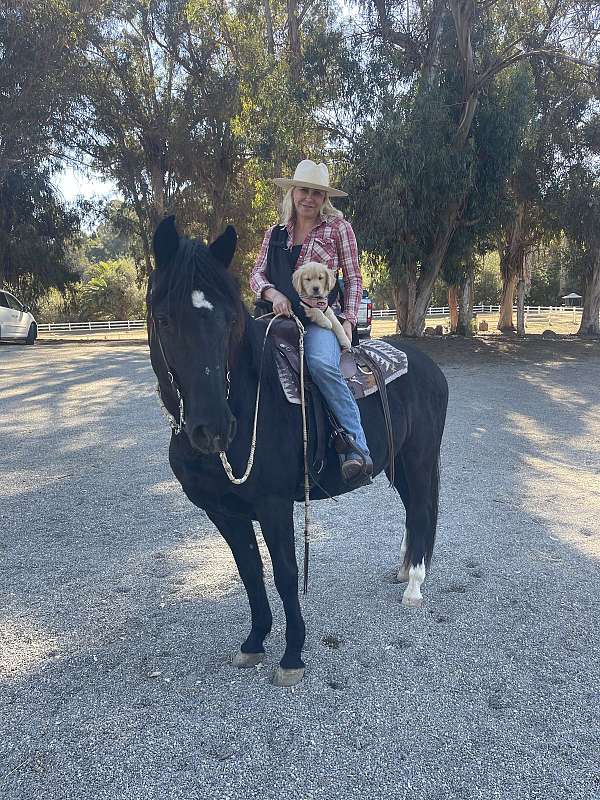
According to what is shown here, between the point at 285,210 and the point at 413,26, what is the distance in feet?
63.2

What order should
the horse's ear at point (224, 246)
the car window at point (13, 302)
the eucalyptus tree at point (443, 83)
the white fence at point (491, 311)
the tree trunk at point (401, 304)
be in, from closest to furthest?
the horse's ear at point (224, 246) → the eucalyptus tree at point (443, 83) → the car window at point (13, 302) → the tree trunk at point (401, 304) → the white fence at point (491, 311)

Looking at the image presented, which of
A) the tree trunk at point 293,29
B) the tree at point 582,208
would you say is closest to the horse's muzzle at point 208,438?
the tree at point 582,208

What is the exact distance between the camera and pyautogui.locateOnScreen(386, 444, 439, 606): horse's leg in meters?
3.91

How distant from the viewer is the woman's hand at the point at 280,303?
3086mm

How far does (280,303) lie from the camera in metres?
3.09

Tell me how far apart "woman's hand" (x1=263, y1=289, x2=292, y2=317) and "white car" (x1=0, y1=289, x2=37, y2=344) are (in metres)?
21.5

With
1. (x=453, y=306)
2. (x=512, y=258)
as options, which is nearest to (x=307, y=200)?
(x=512, y=258)

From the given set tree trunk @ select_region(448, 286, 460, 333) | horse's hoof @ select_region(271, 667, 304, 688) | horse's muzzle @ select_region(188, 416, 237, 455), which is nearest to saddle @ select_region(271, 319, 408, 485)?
horse's muzzle @ select_region(188, 416, 237, 455)

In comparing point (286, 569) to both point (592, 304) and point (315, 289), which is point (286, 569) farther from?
point (592, 304)

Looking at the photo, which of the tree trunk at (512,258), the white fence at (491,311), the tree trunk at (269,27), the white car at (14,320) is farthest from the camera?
the white fence at (491,311)

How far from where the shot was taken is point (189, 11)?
70.7ft

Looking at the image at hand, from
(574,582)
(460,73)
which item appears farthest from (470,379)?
(574,582)

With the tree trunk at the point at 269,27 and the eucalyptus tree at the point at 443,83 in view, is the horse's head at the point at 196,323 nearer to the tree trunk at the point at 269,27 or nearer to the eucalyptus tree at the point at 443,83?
the eucalyptus tree at the point at 443,83

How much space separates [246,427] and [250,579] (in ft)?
3.12
